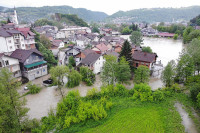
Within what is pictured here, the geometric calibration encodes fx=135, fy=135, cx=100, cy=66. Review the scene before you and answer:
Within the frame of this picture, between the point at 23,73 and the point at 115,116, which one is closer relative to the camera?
the point at 115,116

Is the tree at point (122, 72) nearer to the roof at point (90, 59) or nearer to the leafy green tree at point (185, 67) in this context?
the roof at point (90, 59)

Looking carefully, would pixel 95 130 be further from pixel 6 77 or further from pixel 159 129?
pixel 6 77

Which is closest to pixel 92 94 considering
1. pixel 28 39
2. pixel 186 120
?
pixel 186 120

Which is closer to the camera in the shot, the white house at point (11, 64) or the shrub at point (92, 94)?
the shrub at point (92, 94)

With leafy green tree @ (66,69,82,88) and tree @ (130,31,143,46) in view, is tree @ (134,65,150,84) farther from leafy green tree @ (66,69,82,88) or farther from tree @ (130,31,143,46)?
tree @ (130,31,143,46)

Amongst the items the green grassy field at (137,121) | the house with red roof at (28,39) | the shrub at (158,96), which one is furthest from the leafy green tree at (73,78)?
the house with red roof at (28,39)

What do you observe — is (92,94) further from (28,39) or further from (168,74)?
(28,39)

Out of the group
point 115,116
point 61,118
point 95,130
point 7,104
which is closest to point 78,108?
point 61,118
